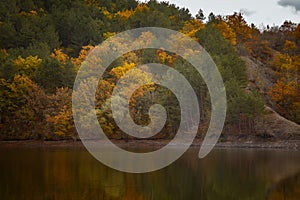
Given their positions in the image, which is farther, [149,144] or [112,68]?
[112,68]

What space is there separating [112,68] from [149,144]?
685 inches

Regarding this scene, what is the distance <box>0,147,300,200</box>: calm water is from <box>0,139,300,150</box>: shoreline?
2471 centimetres

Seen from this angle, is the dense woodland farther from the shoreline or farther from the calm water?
the calm water

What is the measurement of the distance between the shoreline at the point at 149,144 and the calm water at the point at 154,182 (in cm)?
2471

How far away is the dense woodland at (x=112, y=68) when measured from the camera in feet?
216

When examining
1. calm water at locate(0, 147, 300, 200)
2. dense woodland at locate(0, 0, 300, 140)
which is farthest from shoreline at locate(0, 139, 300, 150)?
calm water at locate(0, 147, 300, 200)

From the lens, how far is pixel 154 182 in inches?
1004

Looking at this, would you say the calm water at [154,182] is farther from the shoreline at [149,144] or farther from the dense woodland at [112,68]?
the dense woodland at [112,68]

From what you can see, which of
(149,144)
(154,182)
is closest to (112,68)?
(149,144)

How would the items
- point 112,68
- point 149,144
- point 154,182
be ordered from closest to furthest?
point 154,182 → point 149,144 → point 112,68

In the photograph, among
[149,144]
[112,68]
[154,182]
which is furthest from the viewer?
[112,68]

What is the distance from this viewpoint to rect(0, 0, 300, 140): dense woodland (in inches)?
2586

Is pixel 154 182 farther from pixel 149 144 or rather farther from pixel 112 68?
pixel 112 68

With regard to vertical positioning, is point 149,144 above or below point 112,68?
below
